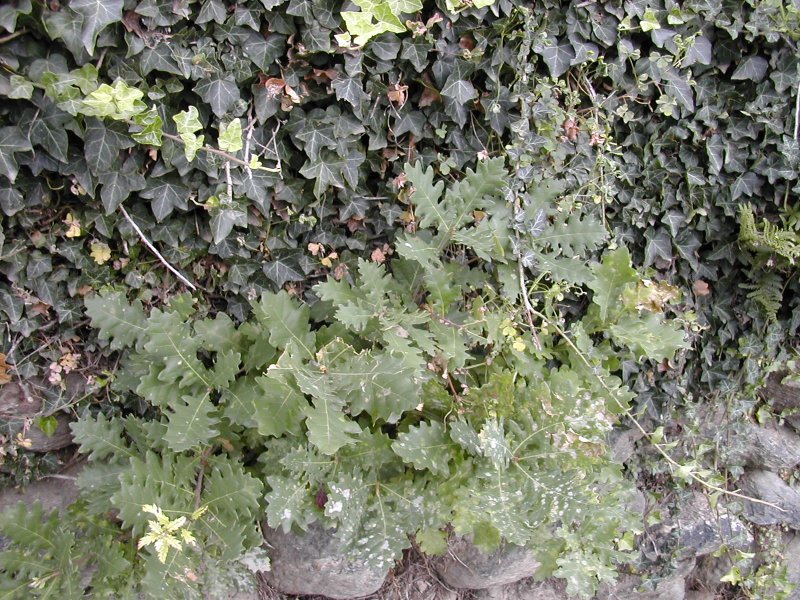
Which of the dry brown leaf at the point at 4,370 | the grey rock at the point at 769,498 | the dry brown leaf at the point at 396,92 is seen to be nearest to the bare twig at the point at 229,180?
the dry brown leaf at the point at 396,92

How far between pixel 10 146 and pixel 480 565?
7.75 feet

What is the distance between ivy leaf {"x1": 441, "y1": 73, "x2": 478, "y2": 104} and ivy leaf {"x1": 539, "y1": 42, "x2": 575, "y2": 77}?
1.02ft

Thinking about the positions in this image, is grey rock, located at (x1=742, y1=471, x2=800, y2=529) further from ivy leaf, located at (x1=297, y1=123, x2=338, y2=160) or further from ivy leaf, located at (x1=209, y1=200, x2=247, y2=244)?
ivy leaf, located at (x1=209, y1=200, x2=247, y2=244)

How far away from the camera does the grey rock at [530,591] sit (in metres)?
3.01

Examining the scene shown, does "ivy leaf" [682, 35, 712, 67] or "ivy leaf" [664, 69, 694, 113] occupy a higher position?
"ivy leaf" [682, 35, 712, 67]

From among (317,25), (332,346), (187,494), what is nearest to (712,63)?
(317,25)

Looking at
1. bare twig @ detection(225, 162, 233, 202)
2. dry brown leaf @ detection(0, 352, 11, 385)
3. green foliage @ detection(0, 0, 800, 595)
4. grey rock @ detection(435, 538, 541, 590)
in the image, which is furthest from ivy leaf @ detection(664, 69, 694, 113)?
dry brown leaf @ detection(0, 352, 11, 385)

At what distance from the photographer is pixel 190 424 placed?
2008 mm

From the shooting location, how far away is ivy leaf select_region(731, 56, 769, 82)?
2471 millimetres

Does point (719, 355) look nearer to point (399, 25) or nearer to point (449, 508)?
point (449, 508)

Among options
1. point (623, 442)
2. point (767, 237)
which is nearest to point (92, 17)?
point (767, 237)

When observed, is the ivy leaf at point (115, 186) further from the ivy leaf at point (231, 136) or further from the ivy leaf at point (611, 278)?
the ivy leaf at point (611, 278)

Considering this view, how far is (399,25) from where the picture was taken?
1.93 meters

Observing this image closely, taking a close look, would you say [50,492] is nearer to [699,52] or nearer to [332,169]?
[332,169]
